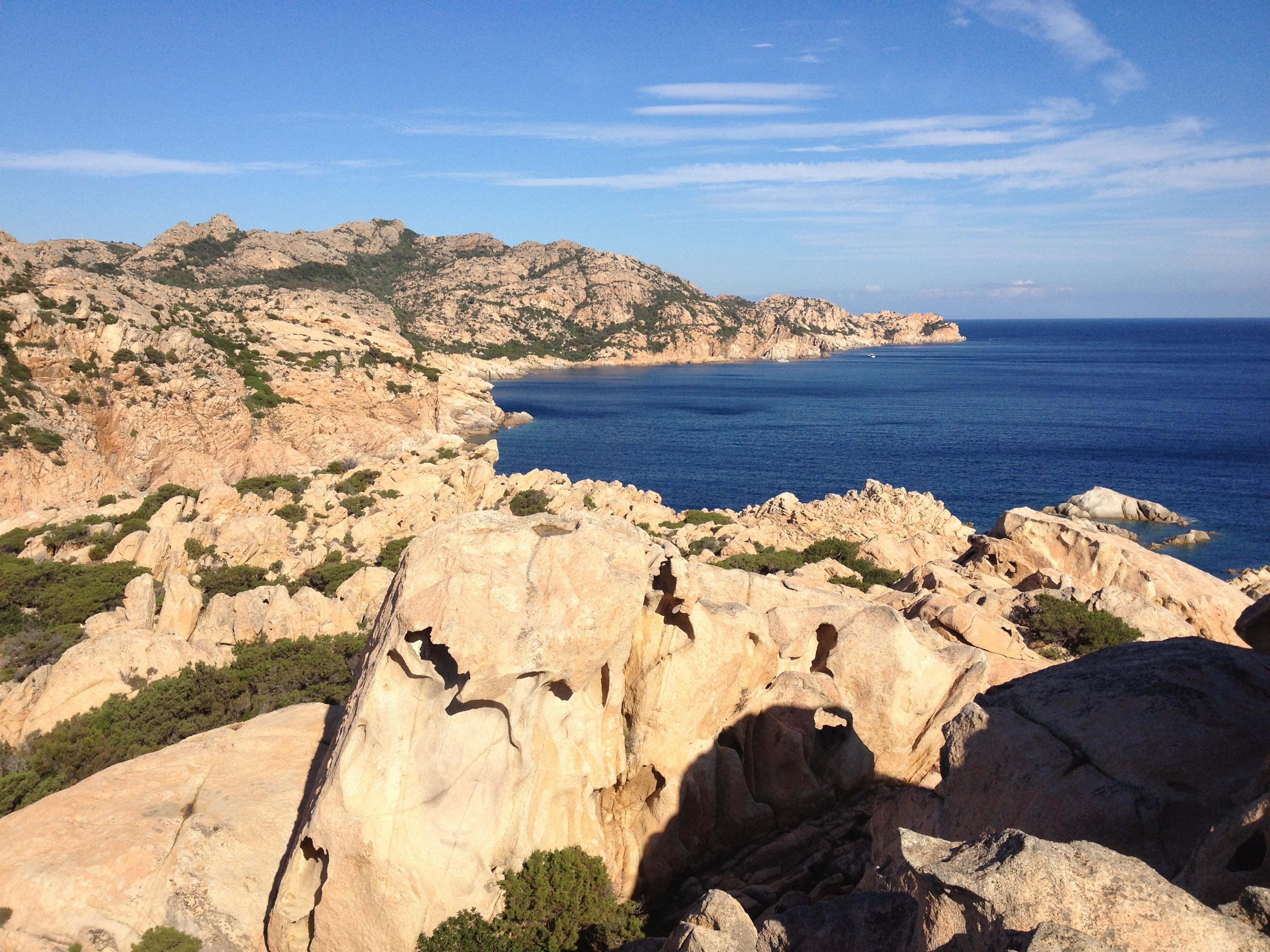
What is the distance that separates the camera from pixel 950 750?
9.21 meters

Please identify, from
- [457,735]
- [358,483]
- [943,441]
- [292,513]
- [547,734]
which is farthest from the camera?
[943,441]

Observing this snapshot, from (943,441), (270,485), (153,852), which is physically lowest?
(943,441)

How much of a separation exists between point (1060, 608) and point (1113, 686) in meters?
10.2

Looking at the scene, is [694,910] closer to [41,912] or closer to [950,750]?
[950,750]

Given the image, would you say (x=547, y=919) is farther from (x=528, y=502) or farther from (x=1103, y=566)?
(x=528, y=502)

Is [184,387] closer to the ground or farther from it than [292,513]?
farther from it

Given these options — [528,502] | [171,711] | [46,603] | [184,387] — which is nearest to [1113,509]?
[528,502]

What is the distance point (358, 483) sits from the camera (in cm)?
4294

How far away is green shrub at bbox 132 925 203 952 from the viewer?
9.52m

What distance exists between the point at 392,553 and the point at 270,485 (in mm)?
14691

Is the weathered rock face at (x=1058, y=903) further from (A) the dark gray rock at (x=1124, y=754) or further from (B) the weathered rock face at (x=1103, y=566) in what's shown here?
(B) the weathered rock face at (x=1103, y=566)

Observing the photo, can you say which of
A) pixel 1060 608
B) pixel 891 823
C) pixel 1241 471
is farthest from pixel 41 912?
pixel 1241 471

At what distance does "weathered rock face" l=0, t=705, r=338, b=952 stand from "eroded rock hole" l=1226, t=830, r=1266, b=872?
1074 centimetres

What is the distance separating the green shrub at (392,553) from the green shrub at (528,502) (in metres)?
7.82
